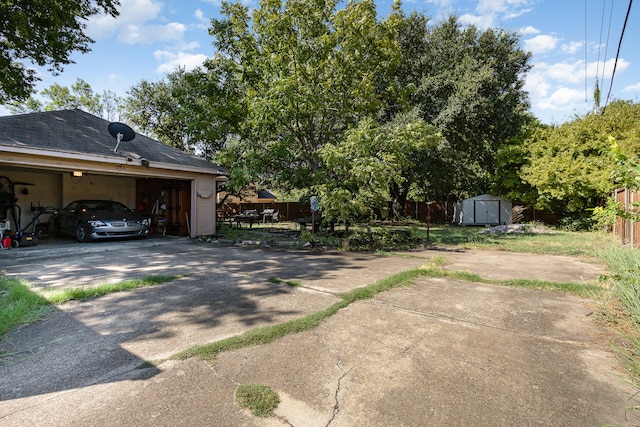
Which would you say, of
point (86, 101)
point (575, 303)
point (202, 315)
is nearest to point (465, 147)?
point (575, 303)

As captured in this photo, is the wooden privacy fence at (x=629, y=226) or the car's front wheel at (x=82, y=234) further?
the car's front wheel at (x=82, y=234)

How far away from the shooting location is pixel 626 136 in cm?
1399

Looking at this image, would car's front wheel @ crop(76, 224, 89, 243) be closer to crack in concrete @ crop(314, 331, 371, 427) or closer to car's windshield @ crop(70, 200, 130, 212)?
car's windshield @ crop(70, 200, 130, 212)

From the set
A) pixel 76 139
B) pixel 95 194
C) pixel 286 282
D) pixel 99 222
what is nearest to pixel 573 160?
pixel 286 282

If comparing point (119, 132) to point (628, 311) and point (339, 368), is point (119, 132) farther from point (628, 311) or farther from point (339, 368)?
point (628, 311)

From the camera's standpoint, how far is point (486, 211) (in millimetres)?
19062

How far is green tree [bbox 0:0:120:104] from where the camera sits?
9.16 m

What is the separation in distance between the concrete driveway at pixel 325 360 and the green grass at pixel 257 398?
0.05m

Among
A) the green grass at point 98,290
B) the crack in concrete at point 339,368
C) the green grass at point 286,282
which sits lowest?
the crack in concrete at point 339,368

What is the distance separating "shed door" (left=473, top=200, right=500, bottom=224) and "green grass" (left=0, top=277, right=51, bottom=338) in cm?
2038

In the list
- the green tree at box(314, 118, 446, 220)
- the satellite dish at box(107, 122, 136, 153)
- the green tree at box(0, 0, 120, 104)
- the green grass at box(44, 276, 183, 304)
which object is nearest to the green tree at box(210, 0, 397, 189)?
the green tree at box(314, 118, 446, 220)

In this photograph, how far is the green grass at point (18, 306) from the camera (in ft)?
10.3

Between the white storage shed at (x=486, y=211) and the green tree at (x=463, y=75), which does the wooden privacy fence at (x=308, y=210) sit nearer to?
the white storage shed at (x=486, y=211)

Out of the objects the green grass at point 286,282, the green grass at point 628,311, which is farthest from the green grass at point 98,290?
the green grass at point 628,311
